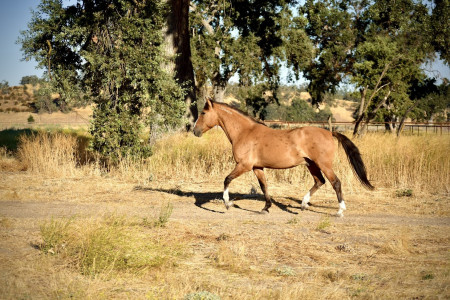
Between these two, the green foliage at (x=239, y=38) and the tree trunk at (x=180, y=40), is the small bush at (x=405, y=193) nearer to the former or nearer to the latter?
the tree trunk at (x=180, y=40)

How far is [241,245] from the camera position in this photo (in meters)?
7.28

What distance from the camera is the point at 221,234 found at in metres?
8.08

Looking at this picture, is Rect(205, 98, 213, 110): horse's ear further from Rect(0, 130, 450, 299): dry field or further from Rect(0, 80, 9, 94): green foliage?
Rect(0, 80, 9, 94): green foliage

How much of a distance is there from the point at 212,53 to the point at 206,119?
24286 mm

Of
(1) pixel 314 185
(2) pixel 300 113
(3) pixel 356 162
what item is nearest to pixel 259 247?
(1) pixel 314 185

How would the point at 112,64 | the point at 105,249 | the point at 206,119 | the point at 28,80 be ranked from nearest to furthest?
1. the point at 105,249
2. the point at 206,119
3. the point at 112,64
4. the point at 28,80

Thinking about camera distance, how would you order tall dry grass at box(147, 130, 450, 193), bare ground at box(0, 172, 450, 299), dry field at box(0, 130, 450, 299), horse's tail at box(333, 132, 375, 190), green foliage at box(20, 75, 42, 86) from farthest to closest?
green foliage at box(20, 75, 42, 86)
tall dry grass at box(147, 130, 450, 193)
horse's tail at box(333, 132, 375, 190)
dry field at box(0, 130, 450, 299)
bare ground at box(0, 172, 450, 299)

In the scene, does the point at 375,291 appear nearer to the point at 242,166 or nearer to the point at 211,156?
the point at 242,166

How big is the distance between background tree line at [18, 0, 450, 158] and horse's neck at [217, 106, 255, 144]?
4935 mm

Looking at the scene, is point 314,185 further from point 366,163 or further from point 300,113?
point 300,113

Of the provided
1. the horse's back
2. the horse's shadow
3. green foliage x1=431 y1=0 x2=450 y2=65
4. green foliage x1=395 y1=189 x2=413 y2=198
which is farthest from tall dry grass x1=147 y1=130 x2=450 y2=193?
green foliage x1=431 y1=0 x2=450 y2=65

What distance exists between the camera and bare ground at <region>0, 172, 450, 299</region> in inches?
213

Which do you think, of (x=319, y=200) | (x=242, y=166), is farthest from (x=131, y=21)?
(x=319, y=200)

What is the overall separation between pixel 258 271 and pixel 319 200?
6392mm
